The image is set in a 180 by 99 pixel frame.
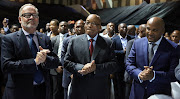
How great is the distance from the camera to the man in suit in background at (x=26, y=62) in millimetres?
2197

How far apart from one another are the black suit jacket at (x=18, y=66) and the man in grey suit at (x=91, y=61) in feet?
1.85

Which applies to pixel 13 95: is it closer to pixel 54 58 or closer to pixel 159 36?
pixel 54 58

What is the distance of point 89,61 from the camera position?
2764mm

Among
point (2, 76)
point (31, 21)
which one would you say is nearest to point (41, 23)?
point (2, 76)

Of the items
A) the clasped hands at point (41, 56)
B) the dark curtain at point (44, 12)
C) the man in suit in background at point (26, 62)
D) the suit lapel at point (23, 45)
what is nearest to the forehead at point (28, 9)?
the man in suit in background at point (26, 62)

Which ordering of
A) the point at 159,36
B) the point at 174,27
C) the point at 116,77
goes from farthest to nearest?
the point at 174,27
the point at 116,77
the point at 159,36

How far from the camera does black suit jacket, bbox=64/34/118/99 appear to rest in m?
2.74

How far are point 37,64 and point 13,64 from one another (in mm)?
236

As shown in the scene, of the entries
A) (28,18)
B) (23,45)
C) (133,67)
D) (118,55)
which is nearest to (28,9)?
(28,18)

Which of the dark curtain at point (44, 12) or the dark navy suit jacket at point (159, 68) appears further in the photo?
the dark curtain at point (44, 12)

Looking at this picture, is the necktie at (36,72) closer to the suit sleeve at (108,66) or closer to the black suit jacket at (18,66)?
the black suit jacket at (18,66)

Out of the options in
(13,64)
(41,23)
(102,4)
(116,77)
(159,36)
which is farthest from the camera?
(102,4)

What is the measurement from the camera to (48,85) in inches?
94.7

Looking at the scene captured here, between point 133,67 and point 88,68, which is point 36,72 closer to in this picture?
point 88,68
